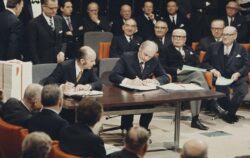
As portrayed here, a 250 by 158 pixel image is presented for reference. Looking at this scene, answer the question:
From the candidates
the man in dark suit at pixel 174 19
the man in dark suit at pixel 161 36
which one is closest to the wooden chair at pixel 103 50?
the man in dark suit at pixel 161 36

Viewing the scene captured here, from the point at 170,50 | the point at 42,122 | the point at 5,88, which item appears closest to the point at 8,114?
the point at 42,122

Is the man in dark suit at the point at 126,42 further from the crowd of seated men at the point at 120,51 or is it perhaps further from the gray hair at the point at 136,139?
the gray hair at the point at 136,139

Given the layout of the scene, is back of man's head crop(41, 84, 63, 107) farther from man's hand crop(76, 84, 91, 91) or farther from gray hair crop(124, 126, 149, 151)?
man's hand crop(76, 84, 91, 91)

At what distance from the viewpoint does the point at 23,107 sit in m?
4.93

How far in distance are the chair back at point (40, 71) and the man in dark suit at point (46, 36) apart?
87 centimetres

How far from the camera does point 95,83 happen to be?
20.5ft

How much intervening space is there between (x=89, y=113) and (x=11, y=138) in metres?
0.65

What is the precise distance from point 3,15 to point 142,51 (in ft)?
5.37

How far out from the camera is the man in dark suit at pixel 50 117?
4.55 meters

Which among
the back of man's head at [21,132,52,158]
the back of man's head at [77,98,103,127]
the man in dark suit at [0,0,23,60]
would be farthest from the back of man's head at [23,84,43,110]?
the man in dark suit at [0,0,23,60]

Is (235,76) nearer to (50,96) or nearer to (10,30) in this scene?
(10,30)

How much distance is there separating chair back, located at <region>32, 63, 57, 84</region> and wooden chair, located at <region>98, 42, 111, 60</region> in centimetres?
233

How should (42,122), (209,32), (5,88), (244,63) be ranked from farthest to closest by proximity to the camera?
(209,32)
(244,63)
(5,88)
(42,122)

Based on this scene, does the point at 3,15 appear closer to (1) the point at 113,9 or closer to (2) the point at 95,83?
(2) the point at 95,83
